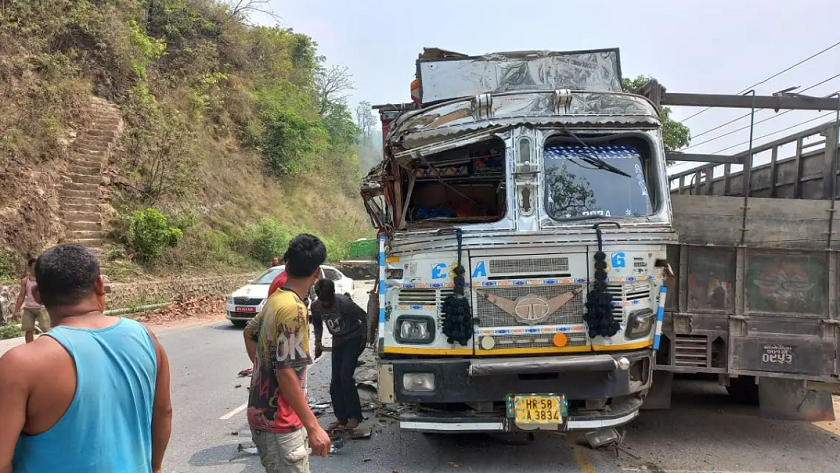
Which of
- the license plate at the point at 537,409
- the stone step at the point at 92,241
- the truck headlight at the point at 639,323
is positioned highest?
the stone step at the point at 92,241

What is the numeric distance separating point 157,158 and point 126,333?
63.7ft

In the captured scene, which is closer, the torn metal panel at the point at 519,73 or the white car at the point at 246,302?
the torn metal panel at the point at 519,73

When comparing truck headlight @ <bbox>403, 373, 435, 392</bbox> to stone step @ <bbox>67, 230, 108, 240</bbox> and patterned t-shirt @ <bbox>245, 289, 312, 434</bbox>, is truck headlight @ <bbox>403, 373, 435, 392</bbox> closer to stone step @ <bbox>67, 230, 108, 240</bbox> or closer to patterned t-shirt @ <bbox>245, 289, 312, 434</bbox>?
patterned t-shirt @ <bbox>245, 289, 312, 434</bbox>

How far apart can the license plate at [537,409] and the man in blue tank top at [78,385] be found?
2.81 m

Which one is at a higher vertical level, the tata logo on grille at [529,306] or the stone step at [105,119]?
the stone step at [105,119]

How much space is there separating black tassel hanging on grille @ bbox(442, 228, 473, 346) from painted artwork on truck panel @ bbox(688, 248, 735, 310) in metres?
2.12

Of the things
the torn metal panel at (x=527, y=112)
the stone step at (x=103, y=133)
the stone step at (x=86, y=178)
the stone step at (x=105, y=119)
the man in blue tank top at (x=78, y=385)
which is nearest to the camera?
the man in blue tank top at (x=78, y=385)

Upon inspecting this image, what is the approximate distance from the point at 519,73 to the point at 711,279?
8.90ft

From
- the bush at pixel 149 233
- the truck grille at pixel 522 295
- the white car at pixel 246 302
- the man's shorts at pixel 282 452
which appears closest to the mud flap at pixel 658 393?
the truck grille at pixel 522 295

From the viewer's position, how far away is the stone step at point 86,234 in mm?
15471

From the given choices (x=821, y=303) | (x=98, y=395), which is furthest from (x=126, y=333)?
(x=821, y=303)

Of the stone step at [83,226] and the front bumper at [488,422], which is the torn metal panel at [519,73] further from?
the stone step at [83,226]

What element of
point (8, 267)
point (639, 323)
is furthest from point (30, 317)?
point (639, 323)

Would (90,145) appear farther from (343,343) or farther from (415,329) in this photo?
(415,329)
